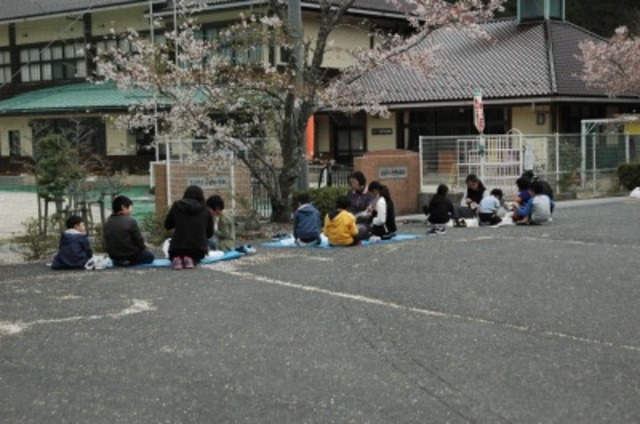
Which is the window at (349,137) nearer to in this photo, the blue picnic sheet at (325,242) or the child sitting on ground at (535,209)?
the child sitting on ground at (535,209)

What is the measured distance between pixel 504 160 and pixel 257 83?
818cm

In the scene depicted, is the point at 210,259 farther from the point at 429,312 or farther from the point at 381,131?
the point at 381,131

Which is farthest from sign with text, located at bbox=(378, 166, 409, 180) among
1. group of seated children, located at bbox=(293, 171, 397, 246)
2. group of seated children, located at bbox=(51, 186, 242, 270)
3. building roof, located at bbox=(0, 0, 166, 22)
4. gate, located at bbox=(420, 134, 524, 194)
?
building roof, located at bbox=(0, 0, 166, 22)

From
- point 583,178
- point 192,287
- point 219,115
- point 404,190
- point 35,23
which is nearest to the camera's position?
point 192,287

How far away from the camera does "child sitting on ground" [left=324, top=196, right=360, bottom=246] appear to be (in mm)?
13648

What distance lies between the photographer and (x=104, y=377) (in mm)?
6355

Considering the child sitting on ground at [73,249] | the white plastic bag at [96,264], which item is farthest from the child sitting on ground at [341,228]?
the child sitting on ground at [73,249]

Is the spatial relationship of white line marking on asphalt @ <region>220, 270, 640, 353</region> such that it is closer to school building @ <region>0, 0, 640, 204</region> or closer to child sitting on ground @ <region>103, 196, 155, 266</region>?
child sitting on ground @ <region>103, 196, 155, 266</region>

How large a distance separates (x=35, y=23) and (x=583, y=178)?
27.0 metres

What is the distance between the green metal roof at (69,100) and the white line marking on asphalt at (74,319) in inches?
927

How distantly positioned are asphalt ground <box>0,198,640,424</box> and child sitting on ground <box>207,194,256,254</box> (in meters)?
0.84

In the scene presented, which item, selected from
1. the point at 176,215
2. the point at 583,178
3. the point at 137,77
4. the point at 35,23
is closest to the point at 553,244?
the point at 176,215

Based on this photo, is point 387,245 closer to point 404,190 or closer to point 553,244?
point 553,244

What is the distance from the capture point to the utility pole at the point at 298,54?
668 inches
